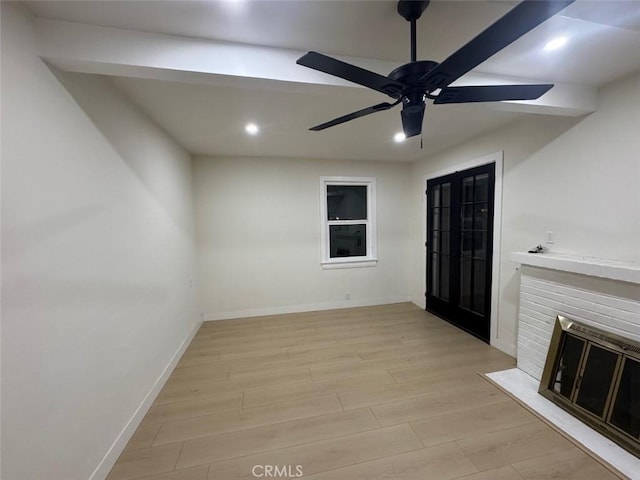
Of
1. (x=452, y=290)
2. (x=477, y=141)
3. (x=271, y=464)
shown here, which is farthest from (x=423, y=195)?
(x=271, y=464)

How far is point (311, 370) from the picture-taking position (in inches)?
105

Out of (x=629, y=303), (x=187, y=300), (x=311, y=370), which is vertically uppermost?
(x=629, y=303)

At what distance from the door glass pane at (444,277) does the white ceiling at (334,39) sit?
79.9 inches

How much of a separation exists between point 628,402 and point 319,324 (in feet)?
9.52

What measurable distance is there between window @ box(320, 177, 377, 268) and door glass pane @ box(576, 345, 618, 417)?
2.89 m

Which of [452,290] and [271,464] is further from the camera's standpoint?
[452,290]

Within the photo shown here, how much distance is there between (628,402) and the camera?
1750 mm

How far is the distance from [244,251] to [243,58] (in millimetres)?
2984

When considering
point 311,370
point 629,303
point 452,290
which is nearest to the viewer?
point 629,303

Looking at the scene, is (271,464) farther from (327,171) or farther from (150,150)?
(327,171)

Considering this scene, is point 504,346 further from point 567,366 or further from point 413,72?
point 413,72

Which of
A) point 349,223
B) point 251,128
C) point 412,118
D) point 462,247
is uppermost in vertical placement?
point 251,128

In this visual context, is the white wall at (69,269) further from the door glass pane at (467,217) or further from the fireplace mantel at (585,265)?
the door glass pane at (467,217)

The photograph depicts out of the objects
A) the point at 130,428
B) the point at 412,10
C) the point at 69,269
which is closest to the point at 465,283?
the point at 412,10
